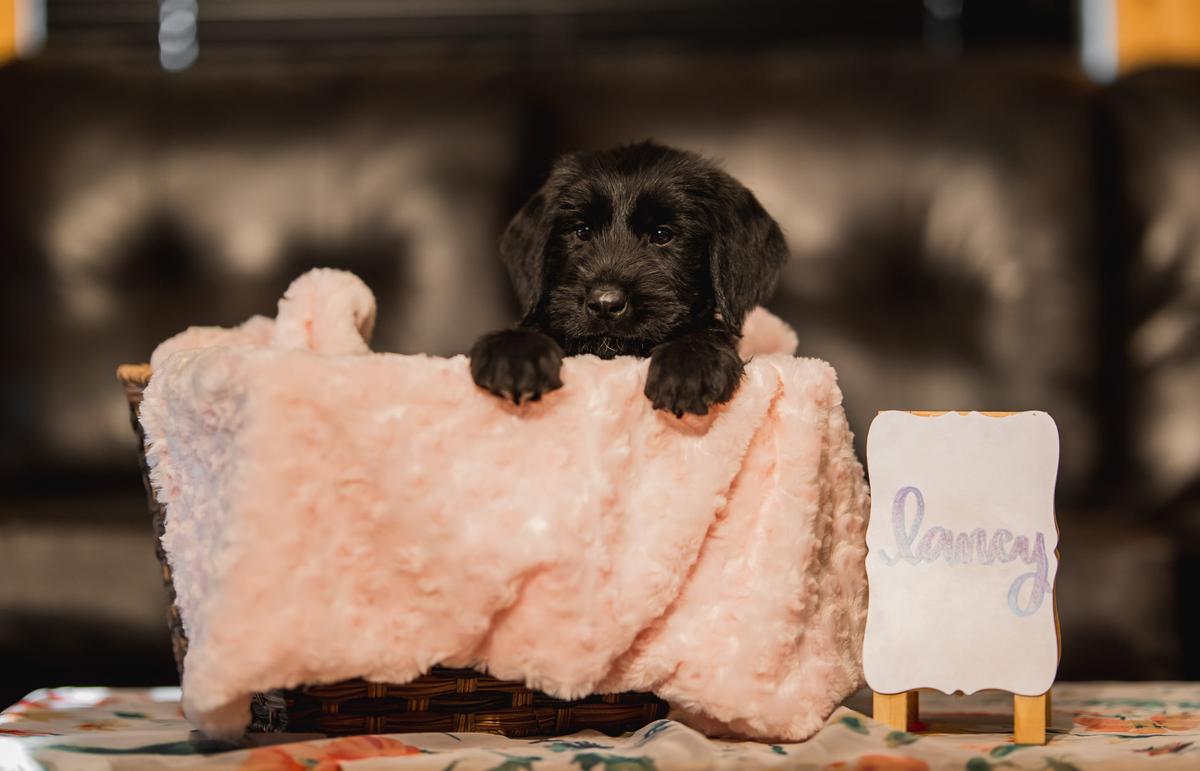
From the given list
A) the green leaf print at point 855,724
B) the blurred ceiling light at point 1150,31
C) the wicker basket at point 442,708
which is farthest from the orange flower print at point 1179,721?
the blurred ceiling light at point 1150,31

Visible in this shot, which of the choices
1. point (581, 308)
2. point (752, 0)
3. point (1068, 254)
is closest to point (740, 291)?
point (581, 308)

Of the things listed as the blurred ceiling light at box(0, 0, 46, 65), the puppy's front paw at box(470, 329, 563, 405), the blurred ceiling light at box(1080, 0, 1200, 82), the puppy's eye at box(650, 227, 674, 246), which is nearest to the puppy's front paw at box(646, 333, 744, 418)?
the puppy's front paw at box(470, 329, 563, 405)

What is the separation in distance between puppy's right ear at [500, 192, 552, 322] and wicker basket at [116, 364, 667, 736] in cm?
69

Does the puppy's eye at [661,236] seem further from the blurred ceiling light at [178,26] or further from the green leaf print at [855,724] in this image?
the blurred ceiling light at [178,26]

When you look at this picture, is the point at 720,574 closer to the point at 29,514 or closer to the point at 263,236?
the point at 29,514

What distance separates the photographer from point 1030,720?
4.18ft

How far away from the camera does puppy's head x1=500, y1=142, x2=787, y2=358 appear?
1653mm

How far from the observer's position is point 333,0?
3.89 meters

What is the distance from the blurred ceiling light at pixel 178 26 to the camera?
389cm

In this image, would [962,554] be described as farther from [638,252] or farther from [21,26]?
[21,26]

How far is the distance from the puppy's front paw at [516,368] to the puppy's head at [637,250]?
0.39 metres

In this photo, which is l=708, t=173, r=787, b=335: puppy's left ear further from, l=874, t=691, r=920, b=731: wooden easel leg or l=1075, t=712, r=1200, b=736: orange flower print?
l=1075, t=712, r=1200, b=736: orange flower print

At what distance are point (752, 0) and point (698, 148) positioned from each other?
1.40 meters

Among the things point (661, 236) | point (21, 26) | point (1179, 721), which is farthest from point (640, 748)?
point (21, 26)
